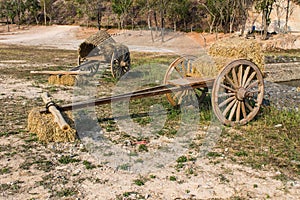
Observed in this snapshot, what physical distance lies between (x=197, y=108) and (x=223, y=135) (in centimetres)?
205

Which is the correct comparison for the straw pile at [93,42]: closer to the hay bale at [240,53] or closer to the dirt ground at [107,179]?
the hay bale at [240,53]

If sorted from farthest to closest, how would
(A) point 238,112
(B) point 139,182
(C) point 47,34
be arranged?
(C) point 47,34, (A) point 238,112, (B) point 139,182

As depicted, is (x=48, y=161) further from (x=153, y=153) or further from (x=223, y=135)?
(x=223, y=135)

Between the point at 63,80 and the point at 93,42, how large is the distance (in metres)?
1.95

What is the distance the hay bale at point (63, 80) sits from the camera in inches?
547

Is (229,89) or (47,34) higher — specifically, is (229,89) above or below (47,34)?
below

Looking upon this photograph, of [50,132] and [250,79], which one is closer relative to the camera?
[50,132]

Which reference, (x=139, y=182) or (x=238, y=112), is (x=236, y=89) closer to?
(x=238, y=112)

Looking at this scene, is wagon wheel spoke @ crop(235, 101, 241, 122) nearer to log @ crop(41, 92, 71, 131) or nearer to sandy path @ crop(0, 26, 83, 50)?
log @ crop(41, 92, 71, 131)

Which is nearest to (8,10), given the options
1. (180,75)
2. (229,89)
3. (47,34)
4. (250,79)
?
(47,34)

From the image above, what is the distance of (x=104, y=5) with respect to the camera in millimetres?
77562

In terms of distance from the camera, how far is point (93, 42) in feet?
46.6

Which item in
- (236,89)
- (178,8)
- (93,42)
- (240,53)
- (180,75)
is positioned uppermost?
(178,8)

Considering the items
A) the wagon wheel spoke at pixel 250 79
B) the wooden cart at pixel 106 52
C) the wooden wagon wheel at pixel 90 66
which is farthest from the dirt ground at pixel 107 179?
the wooden wagon wheel at pixel 90 66
